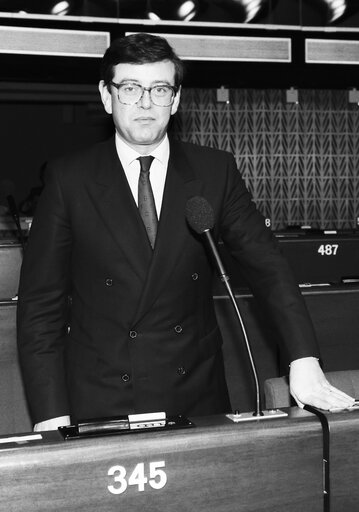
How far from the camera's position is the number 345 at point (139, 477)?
39.5 inches

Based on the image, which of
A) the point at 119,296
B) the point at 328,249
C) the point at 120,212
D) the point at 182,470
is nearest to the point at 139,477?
the point at 182,470

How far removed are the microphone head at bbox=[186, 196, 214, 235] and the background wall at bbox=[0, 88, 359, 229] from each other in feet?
27.2

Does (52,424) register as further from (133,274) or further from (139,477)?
(139,477)

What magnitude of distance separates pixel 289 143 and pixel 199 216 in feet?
29.5

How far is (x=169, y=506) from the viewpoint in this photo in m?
1.03

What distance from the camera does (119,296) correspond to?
1583 mm

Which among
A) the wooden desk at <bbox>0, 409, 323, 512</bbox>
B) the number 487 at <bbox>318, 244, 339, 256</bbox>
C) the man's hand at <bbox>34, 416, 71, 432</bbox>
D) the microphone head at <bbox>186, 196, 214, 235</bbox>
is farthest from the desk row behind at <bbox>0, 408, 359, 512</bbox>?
the number 487 at <bbox>318, 244, 339, 256</bbox>

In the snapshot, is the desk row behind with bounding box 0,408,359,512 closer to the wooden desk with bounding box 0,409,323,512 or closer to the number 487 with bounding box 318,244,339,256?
the wooden desk with bounding box 0,409,323,512

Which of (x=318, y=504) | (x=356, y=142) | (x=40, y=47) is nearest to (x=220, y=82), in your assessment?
(x=40, y=47)

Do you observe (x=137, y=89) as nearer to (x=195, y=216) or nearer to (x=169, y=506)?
(x=195, y=216)

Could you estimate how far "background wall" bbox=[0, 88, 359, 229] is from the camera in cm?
970

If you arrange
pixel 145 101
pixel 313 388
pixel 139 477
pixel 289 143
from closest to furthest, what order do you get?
1. pixel 139 477
2. pixel 313 388
3. pixel 145 101
4. pixel 289 143

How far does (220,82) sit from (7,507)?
6864mm

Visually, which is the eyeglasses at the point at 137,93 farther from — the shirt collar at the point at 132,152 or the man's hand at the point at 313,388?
the man's hand at the point at 313,388
